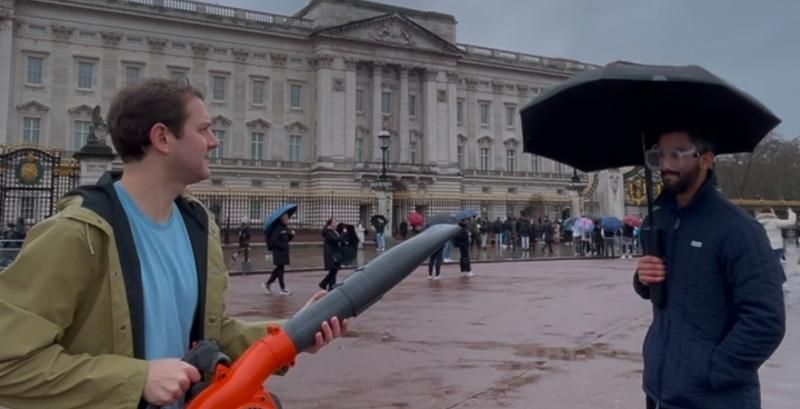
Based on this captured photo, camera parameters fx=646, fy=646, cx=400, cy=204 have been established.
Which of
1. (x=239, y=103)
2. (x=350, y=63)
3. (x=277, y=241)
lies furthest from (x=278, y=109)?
(x=277, y=241)

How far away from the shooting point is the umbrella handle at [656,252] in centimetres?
275

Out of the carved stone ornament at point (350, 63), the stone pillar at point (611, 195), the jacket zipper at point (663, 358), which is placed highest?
the carved stone ornament at point (350, 63)

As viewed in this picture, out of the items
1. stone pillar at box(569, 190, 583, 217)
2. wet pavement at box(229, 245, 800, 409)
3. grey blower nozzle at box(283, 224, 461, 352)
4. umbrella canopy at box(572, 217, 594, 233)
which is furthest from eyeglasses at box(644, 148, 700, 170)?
stone pillar at box(569, 190, 583, 217)

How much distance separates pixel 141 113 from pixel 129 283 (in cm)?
51

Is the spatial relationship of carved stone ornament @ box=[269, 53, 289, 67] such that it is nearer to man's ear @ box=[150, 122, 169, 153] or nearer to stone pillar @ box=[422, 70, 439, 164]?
stone pillar @ box=[422, 70, 439, 164]

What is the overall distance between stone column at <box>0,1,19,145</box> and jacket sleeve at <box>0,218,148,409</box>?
4807 cm

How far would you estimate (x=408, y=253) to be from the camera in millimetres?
1773

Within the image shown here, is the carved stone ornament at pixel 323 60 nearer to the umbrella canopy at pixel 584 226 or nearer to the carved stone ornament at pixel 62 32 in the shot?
the carved stone ornament at pixel 62 32

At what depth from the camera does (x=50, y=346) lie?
1.57 meters

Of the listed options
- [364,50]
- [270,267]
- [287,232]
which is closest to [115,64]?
[364,50]

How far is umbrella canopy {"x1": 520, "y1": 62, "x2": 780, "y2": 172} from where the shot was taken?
9.00 ft

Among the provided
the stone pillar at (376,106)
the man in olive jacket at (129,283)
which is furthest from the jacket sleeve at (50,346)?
the stone pillar at (376,106)

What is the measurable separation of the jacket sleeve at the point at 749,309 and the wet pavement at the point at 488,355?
108 inches

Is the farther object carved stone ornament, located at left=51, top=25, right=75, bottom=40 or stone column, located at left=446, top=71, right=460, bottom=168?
stone column, located at left=446, top=71, right=460, bottom=168
